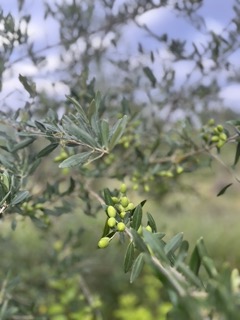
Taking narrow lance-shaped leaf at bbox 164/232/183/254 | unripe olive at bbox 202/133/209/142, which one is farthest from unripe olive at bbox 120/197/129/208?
unripe olive at bbox 202/133/209/142

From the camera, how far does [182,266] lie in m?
0.54

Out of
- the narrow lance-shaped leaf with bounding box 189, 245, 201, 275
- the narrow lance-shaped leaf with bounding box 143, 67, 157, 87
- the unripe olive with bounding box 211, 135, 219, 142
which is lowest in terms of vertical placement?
the unripe olive with bounding box 211, 135, 219, 142

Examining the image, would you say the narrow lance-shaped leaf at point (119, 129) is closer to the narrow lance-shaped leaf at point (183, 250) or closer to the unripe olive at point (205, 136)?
the narrow lance-shaped leaf at point (183, 250)

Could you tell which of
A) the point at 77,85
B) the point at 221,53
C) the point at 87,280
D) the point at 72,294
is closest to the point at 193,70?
the point at 221,53

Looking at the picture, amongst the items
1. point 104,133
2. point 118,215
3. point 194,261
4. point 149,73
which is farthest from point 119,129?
point 149,73

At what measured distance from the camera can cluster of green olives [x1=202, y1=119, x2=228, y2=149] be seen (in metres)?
1.13

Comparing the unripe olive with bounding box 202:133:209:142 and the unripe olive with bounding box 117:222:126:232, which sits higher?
the unripe olive with bounding box 117:222:126:232

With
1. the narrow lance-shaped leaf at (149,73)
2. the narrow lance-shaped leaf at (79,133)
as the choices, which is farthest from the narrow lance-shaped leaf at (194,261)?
the narrow lance-shaped leaf at (149,73)

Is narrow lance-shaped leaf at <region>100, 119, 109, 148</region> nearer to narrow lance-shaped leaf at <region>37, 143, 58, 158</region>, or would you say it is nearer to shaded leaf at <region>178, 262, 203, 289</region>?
narrow lance-shaped leaf at <region>37, 143, 58, 158</region>

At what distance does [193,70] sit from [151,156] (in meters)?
0.30

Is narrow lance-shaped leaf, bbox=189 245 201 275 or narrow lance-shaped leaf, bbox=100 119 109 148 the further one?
narrow lance-shaped leaf, bbox=100 119 109 148

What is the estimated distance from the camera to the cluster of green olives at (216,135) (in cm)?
113

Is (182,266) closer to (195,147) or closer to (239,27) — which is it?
(195,147)

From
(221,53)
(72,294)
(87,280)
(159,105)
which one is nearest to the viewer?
(221,53)
